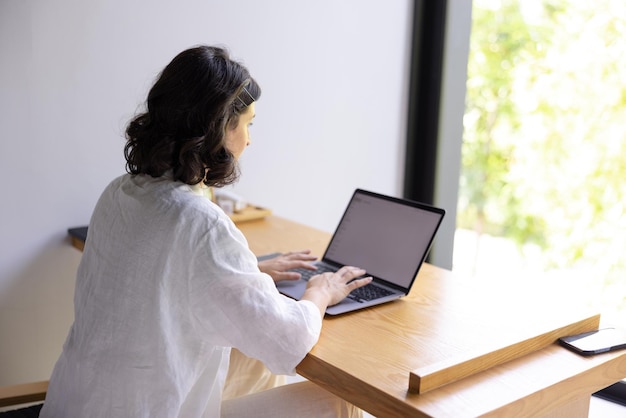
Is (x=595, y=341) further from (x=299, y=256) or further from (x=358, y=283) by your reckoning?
(x=299, y=256)

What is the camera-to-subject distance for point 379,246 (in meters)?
1.70

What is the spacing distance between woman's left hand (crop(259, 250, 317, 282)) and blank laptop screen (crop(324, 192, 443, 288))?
9 cm

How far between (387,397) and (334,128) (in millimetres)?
1702

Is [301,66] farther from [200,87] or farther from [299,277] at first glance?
[200,87]

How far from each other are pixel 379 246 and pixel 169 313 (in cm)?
62

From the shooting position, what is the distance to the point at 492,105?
425 centimetres

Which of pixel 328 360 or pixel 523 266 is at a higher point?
pixel 328 360

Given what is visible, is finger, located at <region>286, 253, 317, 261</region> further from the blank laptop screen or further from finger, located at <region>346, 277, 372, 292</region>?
finger, located at <region>346, 277, 372, 292</region>

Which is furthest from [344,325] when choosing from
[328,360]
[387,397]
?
[387,397]

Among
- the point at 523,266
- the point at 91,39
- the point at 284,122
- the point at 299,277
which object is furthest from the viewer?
the point at 523,266

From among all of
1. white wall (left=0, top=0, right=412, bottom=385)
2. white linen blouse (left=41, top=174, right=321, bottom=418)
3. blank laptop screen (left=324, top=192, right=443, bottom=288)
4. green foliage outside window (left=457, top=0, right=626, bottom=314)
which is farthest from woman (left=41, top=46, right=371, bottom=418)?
green foliage outside window (left=457, top=0, right=626, bottom=314)

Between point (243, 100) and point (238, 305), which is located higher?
point (243, 100)

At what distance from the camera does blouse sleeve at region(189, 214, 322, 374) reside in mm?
1208

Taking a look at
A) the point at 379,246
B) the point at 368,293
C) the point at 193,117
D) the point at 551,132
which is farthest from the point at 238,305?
the point at 551,132
